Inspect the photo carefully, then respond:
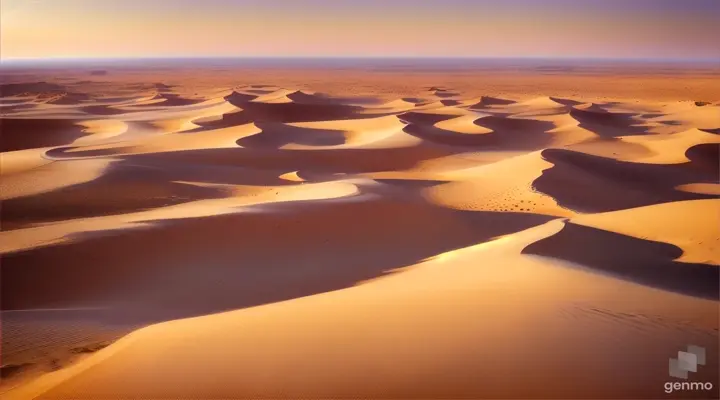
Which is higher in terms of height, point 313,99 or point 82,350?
point 313,99

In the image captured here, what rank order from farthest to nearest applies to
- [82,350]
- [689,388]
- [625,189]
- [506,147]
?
[506,147]
[625,189]
[82,350]
[689,388]

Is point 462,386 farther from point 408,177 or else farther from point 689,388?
point 408,177

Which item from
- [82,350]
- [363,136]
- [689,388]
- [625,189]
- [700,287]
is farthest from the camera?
[363,136]

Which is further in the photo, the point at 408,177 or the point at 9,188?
the point at 408,177

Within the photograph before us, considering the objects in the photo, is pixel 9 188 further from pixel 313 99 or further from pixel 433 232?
pixel 313 99

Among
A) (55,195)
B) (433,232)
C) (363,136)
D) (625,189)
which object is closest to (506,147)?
(363,136)

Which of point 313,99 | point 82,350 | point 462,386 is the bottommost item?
point 82,350
